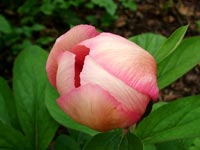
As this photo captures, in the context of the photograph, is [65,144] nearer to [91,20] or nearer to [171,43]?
[171,43]

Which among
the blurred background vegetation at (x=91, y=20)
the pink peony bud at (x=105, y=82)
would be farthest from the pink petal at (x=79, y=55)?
the blurred background vegetation at (x=91, y=20)

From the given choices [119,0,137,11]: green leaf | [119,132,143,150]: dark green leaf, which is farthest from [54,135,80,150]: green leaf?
[119,0,137,11]: green leaf

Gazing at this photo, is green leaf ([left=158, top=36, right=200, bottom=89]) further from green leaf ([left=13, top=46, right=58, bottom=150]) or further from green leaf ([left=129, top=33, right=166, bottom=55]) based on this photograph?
green leaf ([left=13, top=46, right=58, bottom=150])

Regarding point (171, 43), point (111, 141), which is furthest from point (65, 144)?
point (171, 43)

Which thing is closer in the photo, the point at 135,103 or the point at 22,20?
the point at 135,103

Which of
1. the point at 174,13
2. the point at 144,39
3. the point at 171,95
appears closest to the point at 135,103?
the point at 144,39

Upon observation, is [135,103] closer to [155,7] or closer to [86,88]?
[86,88]
